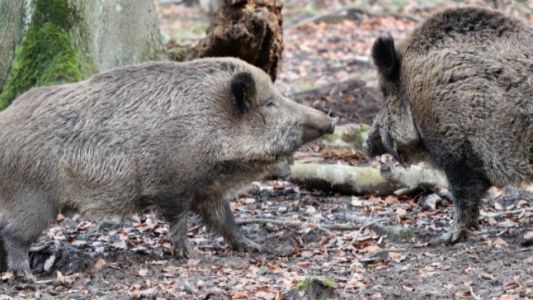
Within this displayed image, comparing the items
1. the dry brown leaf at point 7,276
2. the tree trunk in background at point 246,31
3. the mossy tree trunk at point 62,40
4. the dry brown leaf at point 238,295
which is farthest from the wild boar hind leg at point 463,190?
the mossy tree trunk at point 62,40

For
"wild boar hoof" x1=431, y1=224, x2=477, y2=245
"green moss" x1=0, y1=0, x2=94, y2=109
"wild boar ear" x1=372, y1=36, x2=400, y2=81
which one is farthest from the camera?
"green moss" x1=0, y1=0, x2=94, y2=109

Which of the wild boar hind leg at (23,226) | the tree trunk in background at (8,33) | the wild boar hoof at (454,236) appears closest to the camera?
the wild boar hind leg at (23,226)

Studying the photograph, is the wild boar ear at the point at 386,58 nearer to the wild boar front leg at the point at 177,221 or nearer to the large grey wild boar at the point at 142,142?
the large grey wild boar at the point at 142,142

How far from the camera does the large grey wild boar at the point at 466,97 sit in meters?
7.70

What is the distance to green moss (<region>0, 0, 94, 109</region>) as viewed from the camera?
409 inches

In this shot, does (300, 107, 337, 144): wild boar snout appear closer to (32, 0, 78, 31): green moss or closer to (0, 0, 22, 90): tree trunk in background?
(32, 0, 78, 31): green moss

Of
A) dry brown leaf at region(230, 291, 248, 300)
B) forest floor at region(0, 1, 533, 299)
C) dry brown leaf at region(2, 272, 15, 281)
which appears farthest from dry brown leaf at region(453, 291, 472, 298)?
dry brown leaf at region(2, 272, 15, 281)

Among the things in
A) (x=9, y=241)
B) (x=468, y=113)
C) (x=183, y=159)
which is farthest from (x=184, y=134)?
(x=468, y=113)

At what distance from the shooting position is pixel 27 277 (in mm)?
7711

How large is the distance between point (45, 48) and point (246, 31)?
2381mm

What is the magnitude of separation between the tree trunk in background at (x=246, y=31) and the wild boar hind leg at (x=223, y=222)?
3268 mm

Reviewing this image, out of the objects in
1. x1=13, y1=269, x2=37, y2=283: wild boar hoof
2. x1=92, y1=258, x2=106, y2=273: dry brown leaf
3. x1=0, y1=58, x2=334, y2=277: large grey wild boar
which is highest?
x1=0, y1=58, x2=334, y2=277: large grey wild boar

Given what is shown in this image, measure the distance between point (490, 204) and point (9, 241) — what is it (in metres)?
4.92

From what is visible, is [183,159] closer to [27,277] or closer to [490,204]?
[27,277]
